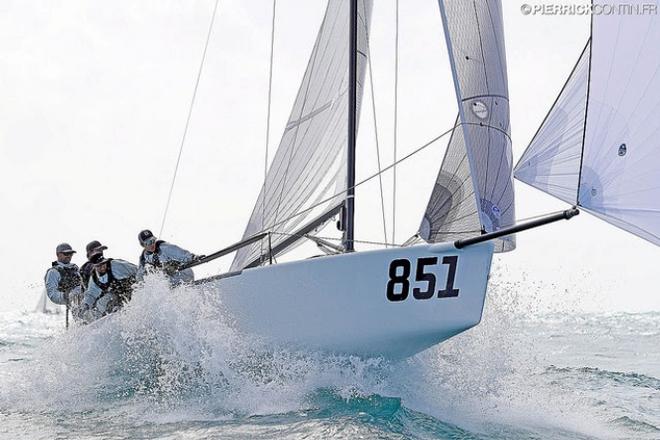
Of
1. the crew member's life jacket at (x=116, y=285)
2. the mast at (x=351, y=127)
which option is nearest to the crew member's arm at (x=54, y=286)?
the crew member's life jacket at (x=116, y=285)

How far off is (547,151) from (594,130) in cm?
75

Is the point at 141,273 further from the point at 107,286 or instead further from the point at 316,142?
the point at 316,142

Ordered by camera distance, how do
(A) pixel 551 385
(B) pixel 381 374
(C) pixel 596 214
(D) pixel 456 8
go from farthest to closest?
1. (A) pixel 551 385
2. (D) pixel 456 8
3. (B) pixel 381 374
4. (C) pixel 596 214

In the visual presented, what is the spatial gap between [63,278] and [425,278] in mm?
4337

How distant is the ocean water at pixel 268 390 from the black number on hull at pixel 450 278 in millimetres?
722

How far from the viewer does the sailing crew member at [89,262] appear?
7188mm

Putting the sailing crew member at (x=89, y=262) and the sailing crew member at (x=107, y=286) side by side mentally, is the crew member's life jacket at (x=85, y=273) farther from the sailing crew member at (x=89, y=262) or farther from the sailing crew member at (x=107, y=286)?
the sailing crew member at (x=107, y=286)

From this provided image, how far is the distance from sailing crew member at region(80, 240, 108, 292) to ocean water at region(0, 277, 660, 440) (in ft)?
2.10

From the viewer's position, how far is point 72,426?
201 inches

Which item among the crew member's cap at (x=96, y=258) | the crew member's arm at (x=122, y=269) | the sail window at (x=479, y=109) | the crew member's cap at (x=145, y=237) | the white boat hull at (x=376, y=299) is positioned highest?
the sail window at (x=479, y=109)

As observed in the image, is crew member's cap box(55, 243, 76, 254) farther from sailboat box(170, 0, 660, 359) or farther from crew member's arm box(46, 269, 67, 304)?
sailboat box(170, 0, 660, 359)

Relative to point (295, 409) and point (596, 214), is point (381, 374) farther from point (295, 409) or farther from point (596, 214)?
point (596, 214)

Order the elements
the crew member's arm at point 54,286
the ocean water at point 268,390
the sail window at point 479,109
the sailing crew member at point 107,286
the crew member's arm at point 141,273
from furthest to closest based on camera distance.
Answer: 1. the crew member's arm at point 54,286
2. the sailing crew member at point 107,286
3. the crew member's arm at point 141,273
4. the sail window at point 479,109
5. the ocean water at point 268,390

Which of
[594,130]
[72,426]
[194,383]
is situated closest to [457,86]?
[594,130]
